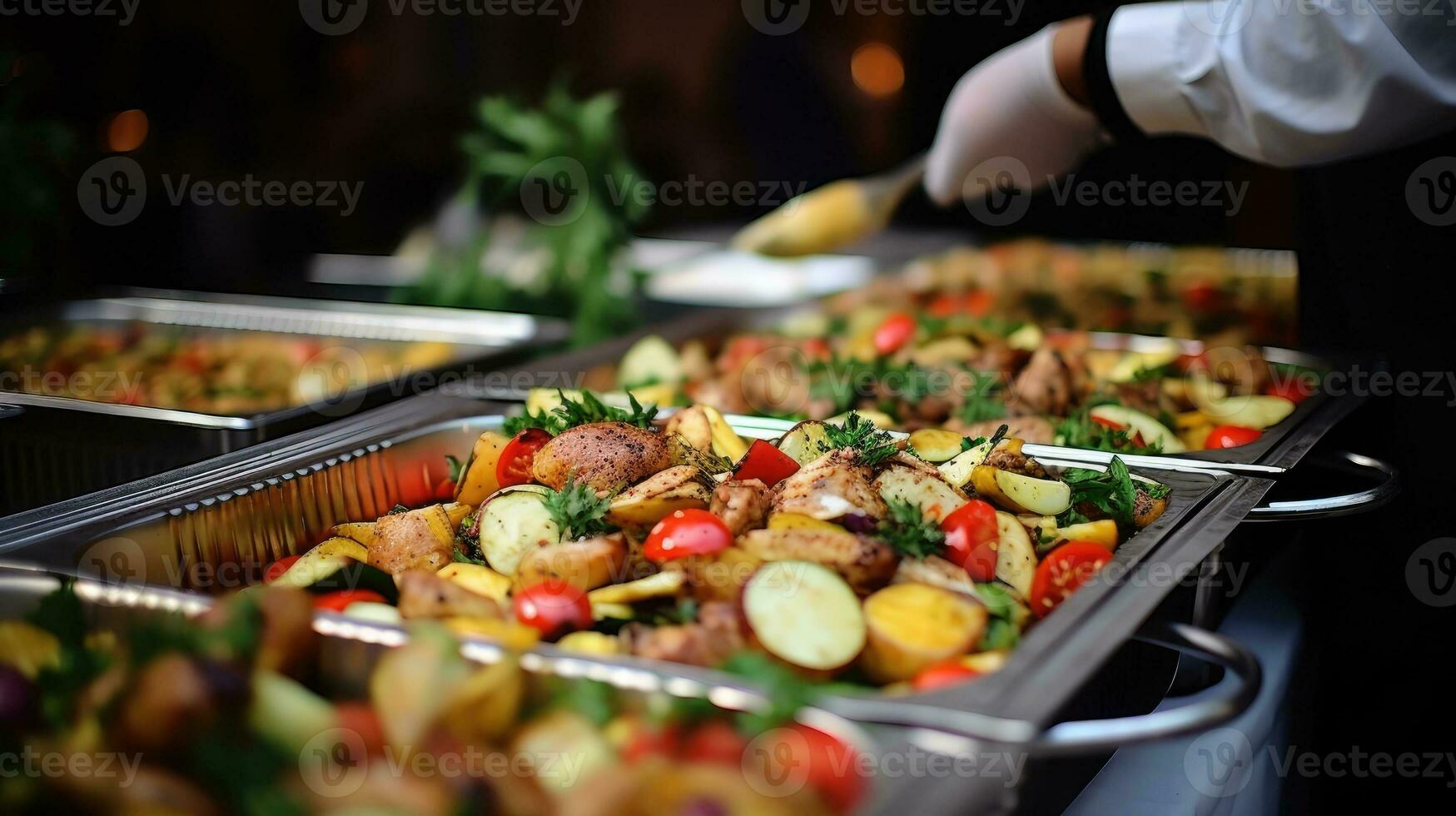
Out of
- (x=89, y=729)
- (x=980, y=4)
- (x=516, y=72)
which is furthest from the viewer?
(x=516, y=72)

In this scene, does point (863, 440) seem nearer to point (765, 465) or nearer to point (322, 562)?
point (765, 465)

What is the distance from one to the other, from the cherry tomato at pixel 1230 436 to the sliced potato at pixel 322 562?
1.32 m

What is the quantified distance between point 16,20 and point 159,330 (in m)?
0.96

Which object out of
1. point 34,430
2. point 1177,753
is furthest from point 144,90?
point 1177,753

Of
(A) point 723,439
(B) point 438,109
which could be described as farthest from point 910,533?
(B) point 438,109

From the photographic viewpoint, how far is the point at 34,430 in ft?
6.05

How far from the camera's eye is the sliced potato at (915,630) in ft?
3.31

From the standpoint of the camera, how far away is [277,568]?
4.70 ft

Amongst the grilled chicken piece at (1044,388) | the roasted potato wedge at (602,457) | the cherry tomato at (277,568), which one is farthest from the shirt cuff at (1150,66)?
the cherry tomato at (277,568)

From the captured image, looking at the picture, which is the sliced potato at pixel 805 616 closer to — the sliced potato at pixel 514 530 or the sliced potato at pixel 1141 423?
the sliced potato at pixel 514 530

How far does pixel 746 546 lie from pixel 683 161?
3.54m

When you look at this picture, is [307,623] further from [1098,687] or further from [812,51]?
[812,51]

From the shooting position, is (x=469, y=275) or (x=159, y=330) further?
(x=469, y=275)

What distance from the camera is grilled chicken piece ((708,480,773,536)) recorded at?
124 centimetres
